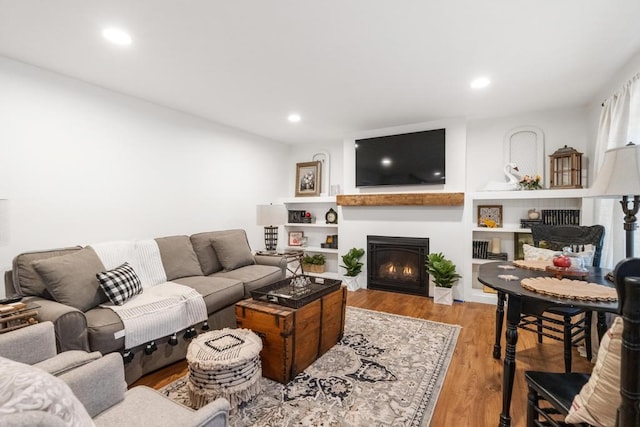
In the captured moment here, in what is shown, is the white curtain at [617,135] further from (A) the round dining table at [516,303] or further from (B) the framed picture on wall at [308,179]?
(B) the framed picture on wall at [308,179]

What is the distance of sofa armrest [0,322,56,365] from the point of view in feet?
4.29

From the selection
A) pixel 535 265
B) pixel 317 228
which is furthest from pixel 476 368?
pixel 317 228

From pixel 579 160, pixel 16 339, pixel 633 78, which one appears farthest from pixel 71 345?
pixel 579 160

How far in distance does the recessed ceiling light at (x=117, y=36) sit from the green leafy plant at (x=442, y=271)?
151 inches

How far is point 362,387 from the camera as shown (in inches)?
81.1

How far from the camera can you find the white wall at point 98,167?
8.05 feet

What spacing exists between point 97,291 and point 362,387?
6.82 feet

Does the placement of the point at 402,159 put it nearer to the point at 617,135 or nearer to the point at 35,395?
the point at 617,135

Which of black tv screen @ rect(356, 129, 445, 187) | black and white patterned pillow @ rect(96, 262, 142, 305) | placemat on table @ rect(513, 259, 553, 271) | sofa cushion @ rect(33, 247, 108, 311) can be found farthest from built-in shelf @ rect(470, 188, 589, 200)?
sofa cushion @ rect(33, 247, 108, 311)

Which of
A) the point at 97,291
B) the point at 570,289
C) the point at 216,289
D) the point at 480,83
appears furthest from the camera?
the point at 480,83

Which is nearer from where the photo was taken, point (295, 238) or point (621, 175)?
point (621, 175)

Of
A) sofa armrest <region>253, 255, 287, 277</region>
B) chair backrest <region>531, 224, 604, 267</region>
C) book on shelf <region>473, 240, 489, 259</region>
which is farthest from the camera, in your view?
book on shelf <region>473, 240, 489, 259</region>

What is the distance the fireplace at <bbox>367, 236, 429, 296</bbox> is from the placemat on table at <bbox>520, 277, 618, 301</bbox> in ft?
7.92

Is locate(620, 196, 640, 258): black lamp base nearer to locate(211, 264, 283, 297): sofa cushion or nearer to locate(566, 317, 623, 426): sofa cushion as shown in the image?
locate(566, 317, 623, 426): sofa cushion
